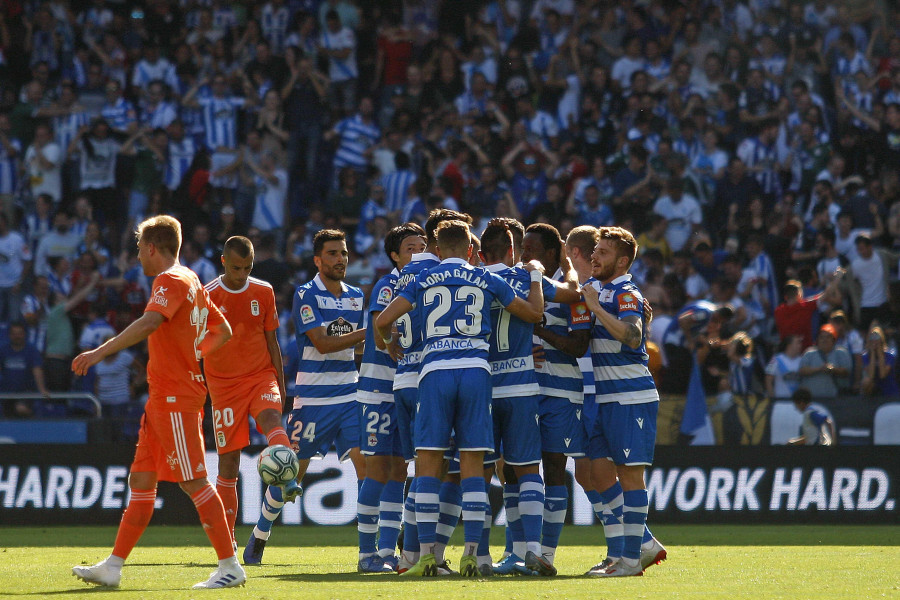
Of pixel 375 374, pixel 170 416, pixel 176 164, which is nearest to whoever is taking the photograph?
pixel 170 416

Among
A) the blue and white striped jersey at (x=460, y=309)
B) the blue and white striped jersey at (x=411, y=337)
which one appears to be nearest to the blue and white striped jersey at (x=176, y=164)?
the blue and white striped jersey at (x=411, y=337)

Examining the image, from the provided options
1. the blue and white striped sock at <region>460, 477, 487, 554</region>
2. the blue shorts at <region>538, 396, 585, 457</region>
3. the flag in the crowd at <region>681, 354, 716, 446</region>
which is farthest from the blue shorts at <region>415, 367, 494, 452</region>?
the flag in the crowd at <region>681, 354, 716, 446</region>

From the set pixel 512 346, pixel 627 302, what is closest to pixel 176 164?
pixel 512 346

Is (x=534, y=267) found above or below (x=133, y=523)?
above

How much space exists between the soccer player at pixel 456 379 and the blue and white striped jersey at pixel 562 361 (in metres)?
0.45

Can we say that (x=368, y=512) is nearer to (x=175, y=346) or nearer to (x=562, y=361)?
(x=562, y=361)

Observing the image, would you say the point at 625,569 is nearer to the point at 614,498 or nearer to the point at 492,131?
the point at 614,498

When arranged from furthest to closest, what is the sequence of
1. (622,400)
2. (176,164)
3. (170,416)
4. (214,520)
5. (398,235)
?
(176,164) → (398,235) → (622,400) → (170,416) → (214,520)

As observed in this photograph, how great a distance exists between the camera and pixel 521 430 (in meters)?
8.09

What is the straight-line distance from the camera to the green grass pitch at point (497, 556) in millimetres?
7039

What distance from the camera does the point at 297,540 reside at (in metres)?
11.8

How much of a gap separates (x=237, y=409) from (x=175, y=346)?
209 cm

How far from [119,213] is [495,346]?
12735 mm

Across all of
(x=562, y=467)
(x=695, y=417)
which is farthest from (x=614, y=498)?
(x=695, y=417)
